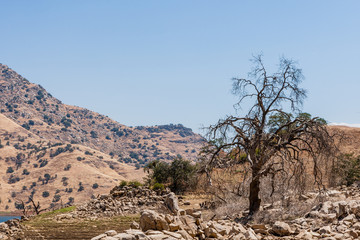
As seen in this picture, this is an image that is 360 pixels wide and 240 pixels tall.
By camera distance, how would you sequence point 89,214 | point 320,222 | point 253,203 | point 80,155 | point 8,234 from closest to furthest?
point 320,222
point 253,203
point 8,234
point 89,214
point 80,155

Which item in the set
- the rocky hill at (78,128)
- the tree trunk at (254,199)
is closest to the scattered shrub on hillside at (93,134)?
the rocky hill at (78,128)

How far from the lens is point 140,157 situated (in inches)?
5017

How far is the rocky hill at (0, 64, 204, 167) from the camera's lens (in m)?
122

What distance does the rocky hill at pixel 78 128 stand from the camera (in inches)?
4808

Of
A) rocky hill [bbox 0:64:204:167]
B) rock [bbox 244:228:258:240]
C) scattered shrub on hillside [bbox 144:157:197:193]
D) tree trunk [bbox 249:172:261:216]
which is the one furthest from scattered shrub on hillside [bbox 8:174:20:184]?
rock [bbox 244:228:258:240]

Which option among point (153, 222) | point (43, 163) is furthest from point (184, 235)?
point (43, 163)

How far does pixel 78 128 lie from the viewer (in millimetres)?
132625

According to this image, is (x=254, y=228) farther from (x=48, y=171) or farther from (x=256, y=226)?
(x=48, y=171)

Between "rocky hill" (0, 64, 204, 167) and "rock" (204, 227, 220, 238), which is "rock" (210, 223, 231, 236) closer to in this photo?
"rock" (204, 227, 220, 238)

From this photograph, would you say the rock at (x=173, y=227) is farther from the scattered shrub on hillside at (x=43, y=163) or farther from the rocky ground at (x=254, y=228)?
the scattered shrub on hillside at (x=43, y=163)

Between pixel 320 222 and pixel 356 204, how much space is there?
1.50 meters

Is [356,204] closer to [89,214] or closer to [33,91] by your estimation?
[89,214]

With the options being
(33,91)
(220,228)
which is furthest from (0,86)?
(220,228)

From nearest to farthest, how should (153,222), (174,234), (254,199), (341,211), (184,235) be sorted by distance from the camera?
(174,234) < (184,235) < (153,222) < (341,211) < (254,199)
